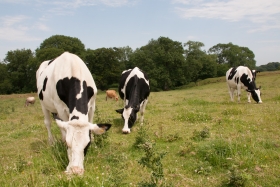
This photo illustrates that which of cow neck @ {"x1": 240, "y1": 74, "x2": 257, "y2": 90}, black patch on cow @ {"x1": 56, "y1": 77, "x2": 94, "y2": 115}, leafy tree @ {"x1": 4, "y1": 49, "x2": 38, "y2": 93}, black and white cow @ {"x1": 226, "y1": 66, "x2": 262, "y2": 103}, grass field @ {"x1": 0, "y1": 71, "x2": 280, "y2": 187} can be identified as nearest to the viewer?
grass field @ {"x1": 0, "y1": 71, "x2": 280, "y2": 187}

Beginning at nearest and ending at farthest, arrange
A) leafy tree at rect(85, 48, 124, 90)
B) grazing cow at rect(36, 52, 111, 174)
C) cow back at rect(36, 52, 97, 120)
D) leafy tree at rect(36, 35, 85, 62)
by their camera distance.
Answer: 1. grazing cow at rect(36, 52, 111, 174)
2. cow back at rect(36, 52, 97, 120)
3. leafy tree at rect(85, 48, 124, 90)
4. leafy tree at rect(36, 35, 85, 62)

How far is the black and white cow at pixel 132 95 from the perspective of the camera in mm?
9242

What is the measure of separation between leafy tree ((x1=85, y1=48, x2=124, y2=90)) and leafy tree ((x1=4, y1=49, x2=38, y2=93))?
18928 millimetres

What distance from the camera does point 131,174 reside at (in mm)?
4992

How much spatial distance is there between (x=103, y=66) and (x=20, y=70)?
27.4 m

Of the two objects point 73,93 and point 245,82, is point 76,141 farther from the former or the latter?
point 245,82

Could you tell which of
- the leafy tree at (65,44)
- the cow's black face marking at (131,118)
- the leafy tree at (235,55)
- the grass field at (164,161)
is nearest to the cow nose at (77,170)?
the grass field at (164,161)

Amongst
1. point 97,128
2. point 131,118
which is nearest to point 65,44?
point 131,118

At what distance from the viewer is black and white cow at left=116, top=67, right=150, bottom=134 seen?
9242mm

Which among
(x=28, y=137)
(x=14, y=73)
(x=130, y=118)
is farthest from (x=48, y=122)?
(x=14, y=73)

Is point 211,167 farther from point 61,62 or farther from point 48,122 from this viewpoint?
point 48,122

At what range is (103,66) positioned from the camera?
53.2m

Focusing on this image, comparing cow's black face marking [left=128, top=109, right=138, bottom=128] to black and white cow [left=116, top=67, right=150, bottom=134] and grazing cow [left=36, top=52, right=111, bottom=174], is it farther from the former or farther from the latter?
grazing cow [left=36, top=52, right=111, bottom=174]

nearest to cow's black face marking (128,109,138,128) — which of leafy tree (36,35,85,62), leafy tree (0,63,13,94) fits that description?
leafy tree (36,35,85,62)
